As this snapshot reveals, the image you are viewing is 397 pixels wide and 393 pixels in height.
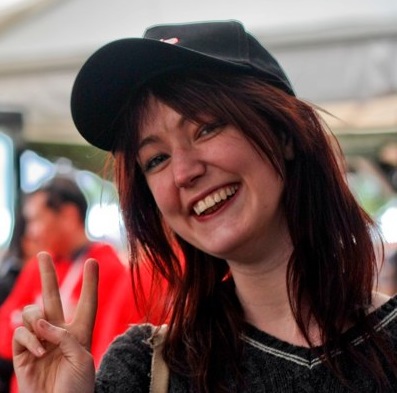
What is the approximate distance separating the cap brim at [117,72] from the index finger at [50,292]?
215 millimetres

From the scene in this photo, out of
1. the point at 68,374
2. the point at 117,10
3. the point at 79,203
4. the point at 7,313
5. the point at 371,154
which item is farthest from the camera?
the point at 371,154

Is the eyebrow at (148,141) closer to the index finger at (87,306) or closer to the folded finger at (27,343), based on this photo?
the index finger at (87,306)

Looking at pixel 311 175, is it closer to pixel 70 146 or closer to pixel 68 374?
pixel 68 374

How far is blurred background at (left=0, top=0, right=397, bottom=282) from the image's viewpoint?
3709 mm

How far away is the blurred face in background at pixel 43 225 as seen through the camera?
11.6 ft

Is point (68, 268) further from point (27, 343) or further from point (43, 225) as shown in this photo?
point (27, 343)

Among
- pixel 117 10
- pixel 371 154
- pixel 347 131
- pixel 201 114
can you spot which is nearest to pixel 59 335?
pixel 201 114

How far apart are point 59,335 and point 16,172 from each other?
10.2 ft

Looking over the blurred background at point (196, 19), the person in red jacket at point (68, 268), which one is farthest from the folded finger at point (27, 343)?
the blurred background at point (196, 19)

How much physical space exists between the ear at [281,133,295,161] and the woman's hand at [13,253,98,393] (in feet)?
1.25

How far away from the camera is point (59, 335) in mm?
1383

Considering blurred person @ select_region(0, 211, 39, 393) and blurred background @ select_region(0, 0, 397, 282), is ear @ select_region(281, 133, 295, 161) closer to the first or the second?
blurred background @ select_region(0, 0, 397, 282)

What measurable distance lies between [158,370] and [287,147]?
1.33 ft

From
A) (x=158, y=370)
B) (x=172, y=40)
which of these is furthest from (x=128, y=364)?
(x=172, y=40)
